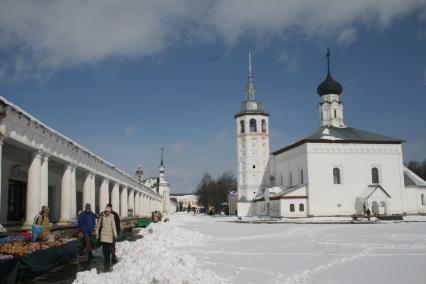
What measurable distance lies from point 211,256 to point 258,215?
1957 inches

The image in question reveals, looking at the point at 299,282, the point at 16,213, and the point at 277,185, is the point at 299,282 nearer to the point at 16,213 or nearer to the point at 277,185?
the point at 16,213

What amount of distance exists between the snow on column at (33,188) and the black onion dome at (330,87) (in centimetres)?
5526

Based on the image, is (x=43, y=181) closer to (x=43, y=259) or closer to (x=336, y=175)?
(x=43, y=259)

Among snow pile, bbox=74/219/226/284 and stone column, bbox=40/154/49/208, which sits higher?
stone column, bbox=40/154/49/208

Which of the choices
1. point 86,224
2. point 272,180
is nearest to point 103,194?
point 86,224

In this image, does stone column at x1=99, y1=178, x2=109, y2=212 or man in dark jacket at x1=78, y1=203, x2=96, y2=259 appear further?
stone column at x1=99, y1=178, x2=109, y2=212

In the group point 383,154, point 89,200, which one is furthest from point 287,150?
point 89,200

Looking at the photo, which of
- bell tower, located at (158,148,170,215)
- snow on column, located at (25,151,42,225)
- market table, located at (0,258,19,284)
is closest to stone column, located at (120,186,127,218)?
snow on column, located at (25,151,42,225)

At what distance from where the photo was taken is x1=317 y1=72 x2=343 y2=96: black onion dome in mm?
64375

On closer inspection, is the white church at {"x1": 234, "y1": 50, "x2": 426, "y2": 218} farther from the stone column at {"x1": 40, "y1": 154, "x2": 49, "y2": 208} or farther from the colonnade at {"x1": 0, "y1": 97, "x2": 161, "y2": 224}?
the stone column at {"x1": 40, "y1": 154, "x2": 49, "y2": 208}

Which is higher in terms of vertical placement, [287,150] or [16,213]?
[287,150]

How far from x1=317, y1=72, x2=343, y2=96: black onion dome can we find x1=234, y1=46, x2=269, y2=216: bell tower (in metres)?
9.47

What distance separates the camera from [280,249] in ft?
50.4

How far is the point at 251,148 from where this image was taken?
67.4 meters
